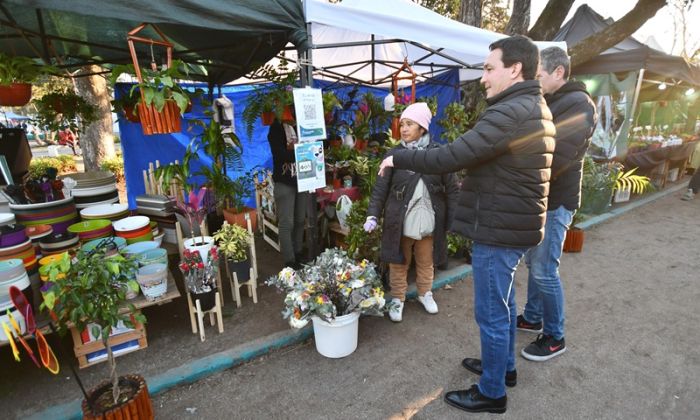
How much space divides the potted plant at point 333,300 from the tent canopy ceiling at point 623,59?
22.4 ft

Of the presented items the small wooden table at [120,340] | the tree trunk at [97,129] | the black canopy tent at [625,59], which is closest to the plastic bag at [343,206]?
the small wooden table at [120,340]

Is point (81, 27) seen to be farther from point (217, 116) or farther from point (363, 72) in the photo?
point (363, 72)

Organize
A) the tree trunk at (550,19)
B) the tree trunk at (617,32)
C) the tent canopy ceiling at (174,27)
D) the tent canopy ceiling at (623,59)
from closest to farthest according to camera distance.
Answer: the tent canopy ceiling at (174,27), the tree trunk at (617,32), the tree trunk at (550,19), the tent canopy ceiling at (623,59)

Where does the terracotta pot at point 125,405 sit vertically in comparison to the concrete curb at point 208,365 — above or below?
above

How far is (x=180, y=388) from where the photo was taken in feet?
8.09

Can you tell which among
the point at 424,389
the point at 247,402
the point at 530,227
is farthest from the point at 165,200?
the point at 530,227

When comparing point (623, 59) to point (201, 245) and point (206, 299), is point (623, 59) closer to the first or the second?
point (201, 245)

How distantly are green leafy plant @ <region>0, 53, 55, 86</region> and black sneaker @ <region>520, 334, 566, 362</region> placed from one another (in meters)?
4.21

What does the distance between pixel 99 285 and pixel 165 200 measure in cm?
175

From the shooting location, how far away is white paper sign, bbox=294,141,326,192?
3.11 metres

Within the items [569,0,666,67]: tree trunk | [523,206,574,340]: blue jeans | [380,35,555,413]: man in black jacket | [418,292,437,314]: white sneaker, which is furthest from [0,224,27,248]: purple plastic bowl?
[569,0,666,67]: tree trunk

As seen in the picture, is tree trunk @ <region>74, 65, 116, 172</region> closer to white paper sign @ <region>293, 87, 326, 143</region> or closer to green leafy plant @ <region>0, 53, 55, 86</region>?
green leafy plant @ <region>0, 53, 55, 86</region>

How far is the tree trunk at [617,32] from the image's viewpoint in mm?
5605

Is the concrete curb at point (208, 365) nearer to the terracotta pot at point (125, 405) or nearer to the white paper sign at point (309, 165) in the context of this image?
the terracotta pot at point (125, 405)
